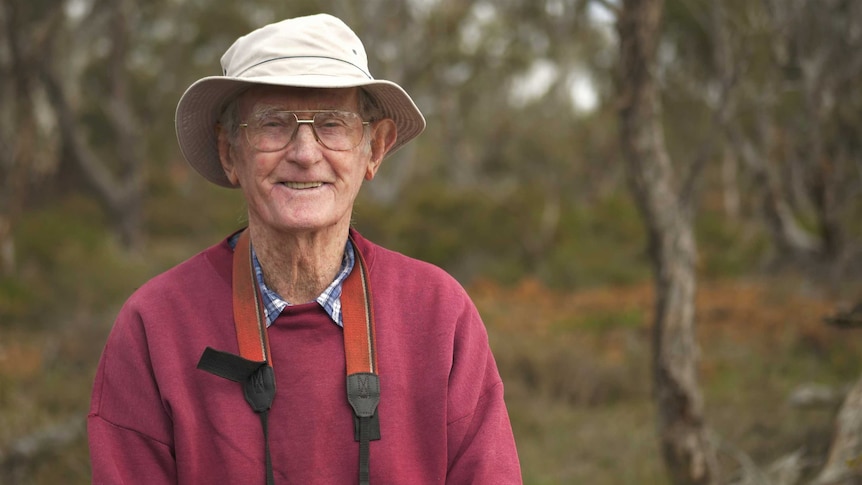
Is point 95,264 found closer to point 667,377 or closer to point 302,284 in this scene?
point 667,377

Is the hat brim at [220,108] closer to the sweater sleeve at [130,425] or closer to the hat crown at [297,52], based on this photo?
the hat crown at [297,52]

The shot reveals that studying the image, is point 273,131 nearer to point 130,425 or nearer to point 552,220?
point 130,425

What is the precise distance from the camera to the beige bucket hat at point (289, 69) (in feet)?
6.57

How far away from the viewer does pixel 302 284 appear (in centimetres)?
220

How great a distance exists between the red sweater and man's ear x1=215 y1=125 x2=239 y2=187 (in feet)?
0.65

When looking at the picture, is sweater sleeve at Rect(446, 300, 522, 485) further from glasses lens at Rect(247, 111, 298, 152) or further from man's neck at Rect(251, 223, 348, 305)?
glasses lens at Rect(247, 111, 298, 152)

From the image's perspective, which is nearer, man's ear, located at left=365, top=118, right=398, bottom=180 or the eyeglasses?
the eyeglasses

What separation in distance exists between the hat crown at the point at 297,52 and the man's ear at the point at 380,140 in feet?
0.64

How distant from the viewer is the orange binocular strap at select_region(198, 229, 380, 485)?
1.98 meters

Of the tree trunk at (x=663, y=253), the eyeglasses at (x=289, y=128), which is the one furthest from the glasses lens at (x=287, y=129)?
the tree trunk at (x=663, y=253)

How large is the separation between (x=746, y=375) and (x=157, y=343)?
654 centimetres

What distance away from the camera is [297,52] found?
79.8 inches

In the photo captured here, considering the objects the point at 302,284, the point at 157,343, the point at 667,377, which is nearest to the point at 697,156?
the point at 667,377

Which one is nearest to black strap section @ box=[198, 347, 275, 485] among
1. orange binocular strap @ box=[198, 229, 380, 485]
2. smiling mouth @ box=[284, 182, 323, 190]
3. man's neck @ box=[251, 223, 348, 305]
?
orange binocular strap @ box=[198, 229, 380, 485]
